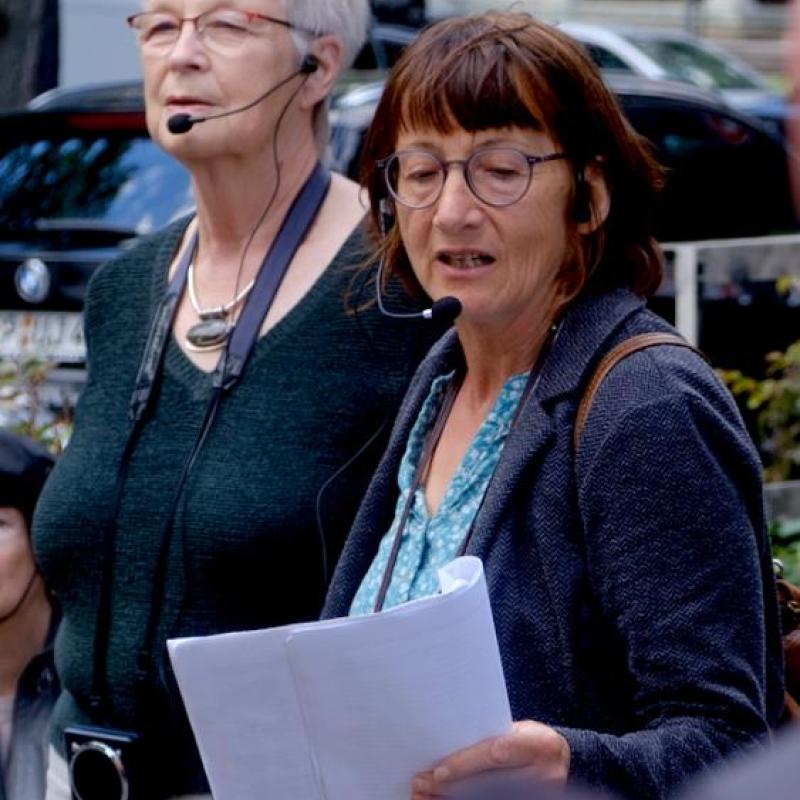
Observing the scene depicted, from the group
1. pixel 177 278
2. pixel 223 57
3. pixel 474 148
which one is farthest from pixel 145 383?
pixel 474 148

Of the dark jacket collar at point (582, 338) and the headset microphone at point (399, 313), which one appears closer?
the dark jacket collar at point (582, 338)

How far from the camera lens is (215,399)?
114 inches

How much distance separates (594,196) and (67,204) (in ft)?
14.8

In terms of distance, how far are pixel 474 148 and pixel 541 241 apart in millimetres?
144

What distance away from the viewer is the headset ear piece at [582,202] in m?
2.40

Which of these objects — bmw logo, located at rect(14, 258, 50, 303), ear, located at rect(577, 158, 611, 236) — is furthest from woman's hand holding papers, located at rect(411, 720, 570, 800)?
bmw logo, located at rect(14, 258, 50, 303)

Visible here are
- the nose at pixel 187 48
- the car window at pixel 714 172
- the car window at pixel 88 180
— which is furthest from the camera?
the car window at pixel 714 172

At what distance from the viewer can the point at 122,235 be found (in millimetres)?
6426

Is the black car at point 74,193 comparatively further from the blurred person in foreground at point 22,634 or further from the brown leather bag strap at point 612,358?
the brown leather bag strap at point 612,358

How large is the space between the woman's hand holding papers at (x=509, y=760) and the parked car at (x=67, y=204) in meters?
4.17

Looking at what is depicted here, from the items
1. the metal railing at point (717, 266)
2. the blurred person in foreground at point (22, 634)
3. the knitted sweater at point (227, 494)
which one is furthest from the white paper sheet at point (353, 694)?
the metal railing at point (717, 266)

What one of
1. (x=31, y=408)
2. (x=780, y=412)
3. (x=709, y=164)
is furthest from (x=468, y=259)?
(x=709, y=164)

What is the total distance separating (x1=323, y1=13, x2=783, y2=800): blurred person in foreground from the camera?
2078 millimetres

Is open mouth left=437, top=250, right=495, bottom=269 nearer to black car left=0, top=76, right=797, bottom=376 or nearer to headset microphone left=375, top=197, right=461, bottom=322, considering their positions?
headset microphone left=375, top=197, right=461, bottom=322
